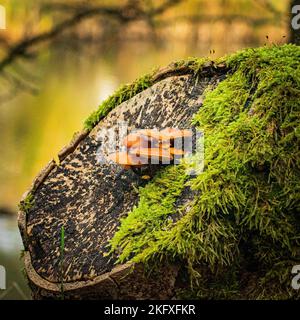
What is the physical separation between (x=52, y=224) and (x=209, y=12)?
1842 mm

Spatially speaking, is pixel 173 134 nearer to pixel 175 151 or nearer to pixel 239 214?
pixel 175 151

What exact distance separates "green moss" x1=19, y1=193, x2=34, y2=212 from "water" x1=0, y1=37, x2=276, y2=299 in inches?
49.9

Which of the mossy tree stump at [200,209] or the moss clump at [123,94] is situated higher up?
the moss clump at [123,94]

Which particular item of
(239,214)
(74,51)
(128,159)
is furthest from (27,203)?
(74,51)

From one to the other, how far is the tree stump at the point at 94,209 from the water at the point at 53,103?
114 centimetres

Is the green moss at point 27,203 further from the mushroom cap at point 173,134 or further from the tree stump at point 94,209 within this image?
the mushroom cap at point 173,134

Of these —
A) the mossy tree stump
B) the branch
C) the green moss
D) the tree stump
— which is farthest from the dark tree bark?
→ the green moss

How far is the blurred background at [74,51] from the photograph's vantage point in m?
2.62

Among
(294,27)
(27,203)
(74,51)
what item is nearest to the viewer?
(27,203)

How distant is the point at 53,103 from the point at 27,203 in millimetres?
1527

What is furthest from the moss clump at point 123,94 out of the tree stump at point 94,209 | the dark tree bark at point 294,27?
the dark tree bark at point 294,27

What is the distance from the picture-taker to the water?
9.38 ft

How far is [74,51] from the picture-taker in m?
2.84

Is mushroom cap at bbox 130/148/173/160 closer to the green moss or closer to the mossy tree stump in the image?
the mossy tree stump
